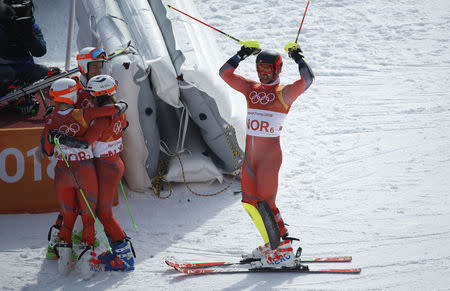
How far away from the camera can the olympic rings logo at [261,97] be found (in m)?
4.28

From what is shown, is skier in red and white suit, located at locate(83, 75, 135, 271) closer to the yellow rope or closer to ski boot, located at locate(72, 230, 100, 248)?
ski boot, located at locate(72, 230, 100, 248)

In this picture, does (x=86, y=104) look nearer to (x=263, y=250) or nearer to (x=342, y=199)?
(x=263, y=250)

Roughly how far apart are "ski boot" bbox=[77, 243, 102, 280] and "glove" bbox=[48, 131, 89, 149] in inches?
31.5

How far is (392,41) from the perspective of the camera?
949cm

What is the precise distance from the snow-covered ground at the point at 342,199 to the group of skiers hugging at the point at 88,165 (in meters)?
0.16

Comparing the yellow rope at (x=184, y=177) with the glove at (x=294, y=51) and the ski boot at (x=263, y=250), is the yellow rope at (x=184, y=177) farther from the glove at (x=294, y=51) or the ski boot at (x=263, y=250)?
the glove at (x=294, y=51)

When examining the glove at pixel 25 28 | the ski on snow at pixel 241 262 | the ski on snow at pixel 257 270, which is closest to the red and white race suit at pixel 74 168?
the ski on snow at pixel 241 262

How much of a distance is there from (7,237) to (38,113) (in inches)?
56.8

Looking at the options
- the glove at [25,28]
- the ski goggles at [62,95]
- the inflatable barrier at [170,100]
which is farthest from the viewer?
A: the glove at [25,28]

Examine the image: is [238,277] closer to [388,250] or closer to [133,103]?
[388,250]

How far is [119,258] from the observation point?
4.41m

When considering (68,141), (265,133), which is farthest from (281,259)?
(68,141)

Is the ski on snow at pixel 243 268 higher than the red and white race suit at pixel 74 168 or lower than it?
lower

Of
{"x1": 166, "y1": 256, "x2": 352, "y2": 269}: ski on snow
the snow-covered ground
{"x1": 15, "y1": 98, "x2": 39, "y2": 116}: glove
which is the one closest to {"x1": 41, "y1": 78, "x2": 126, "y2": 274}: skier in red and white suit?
the snow-covered ground
